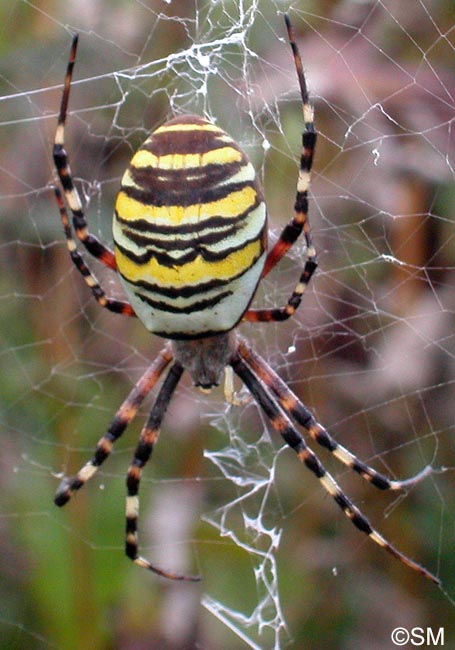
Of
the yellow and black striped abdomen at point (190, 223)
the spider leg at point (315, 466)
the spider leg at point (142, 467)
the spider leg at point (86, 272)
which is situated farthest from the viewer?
the spider leg at point (142, 467)

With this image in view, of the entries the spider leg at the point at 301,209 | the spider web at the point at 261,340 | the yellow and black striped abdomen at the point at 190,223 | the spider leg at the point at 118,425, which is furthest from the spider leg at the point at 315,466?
the yellow and black striped abdomen at the point at 190,223

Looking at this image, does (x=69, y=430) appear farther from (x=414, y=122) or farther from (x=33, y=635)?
(x=414, y=122)

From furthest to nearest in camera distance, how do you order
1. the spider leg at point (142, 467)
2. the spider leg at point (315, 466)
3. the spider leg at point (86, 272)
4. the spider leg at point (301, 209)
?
the spider leg at point (142, 467)
the spider leg at point (315, 466)
the spider leg at point (86, 272)
the spider leg at point (301, 209)

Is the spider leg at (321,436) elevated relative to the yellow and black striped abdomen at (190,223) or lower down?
lower down

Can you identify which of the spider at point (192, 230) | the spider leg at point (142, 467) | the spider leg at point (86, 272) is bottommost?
the spider leg at point (142, 467)

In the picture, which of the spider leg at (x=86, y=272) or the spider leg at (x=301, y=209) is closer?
the spider leg at (x=301, y=209)

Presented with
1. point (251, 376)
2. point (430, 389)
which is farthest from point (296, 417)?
point (430, 389)

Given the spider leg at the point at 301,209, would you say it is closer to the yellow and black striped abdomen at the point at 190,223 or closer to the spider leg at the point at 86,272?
the yellow and black striped abdomen at the point at 190,223
